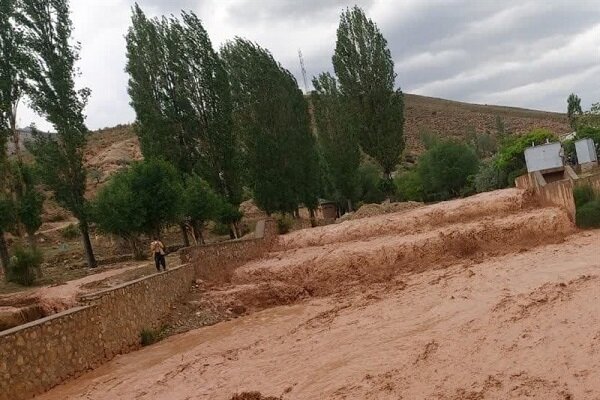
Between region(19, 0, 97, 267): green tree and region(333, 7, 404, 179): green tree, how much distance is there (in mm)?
16776

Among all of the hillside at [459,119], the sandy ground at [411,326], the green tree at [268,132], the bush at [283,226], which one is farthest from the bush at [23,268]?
the hillside at [459,119]

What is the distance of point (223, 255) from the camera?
67.5 feet

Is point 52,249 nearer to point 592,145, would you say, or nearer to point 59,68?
point 59,68

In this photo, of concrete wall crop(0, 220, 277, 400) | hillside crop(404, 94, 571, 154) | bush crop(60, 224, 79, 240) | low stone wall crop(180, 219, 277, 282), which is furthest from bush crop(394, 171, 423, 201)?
concrete wall crop(0, 220, 277, 400)

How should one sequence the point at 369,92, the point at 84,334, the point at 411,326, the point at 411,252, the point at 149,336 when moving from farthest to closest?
the point at 369,92
the point at 411,252
the point at 149,336
the point at 84,334
the point at 411,326

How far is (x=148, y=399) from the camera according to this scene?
8703mm

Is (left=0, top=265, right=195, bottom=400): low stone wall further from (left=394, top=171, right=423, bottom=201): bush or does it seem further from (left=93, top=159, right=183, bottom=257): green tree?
(left=394, top=171, right=423, bottom=201): bush

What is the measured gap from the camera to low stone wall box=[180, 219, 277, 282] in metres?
19.5

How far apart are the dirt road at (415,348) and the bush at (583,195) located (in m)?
2.59

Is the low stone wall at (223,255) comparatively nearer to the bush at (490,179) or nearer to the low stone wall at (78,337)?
the low stone wall at (78,337)

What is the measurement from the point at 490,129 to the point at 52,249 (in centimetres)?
8475

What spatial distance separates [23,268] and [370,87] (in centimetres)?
2273

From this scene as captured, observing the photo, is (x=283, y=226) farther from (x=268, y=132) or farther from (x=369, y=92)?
(x=369, y=92)

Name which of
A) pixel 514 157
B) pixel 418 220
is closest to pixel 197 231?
pixel 418 220
